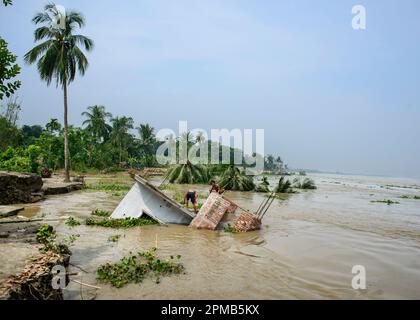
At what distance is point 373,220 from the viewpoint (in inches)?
633

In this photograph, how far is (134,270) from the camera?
668cm

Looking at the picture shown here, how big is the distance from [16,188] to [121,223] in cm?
793

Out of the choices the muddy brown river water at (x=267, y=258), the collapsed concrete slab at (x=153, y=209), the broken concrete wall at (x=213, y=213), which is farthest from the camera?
the collapsed concrete slab at (x=153, y=209)

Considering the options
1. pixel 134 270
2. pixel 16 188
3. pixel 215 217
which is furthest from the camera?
pixel 16 188

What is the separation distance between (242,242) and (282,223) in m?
4.59

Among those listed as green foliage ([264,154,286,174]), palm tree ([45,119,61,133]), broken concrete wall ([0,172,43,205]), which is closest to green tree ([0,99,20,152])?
palm tree ([45,119,61,133])

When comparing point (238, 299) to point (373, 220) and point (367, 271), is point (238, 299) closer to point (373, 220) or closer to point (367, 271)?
point (367, 271)

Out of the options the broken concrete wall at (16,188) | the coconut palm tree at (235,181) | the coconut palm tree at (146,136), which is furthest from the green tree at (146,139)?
the broken concrete wall at (16,188)

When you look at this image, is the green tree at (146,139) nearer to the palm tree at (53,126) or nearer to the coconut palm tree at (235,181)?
the palm tree at (53,126)

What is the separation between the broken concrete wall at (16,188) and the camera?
15266 mm

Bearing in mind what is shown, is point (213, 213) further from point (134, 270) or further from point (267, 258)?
point (134, 270)

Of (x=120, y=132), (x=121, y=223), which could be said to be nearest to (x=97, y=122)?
(x=120, y=132)

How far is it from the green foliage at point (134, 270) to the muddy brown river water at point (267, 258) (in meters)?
0.18
